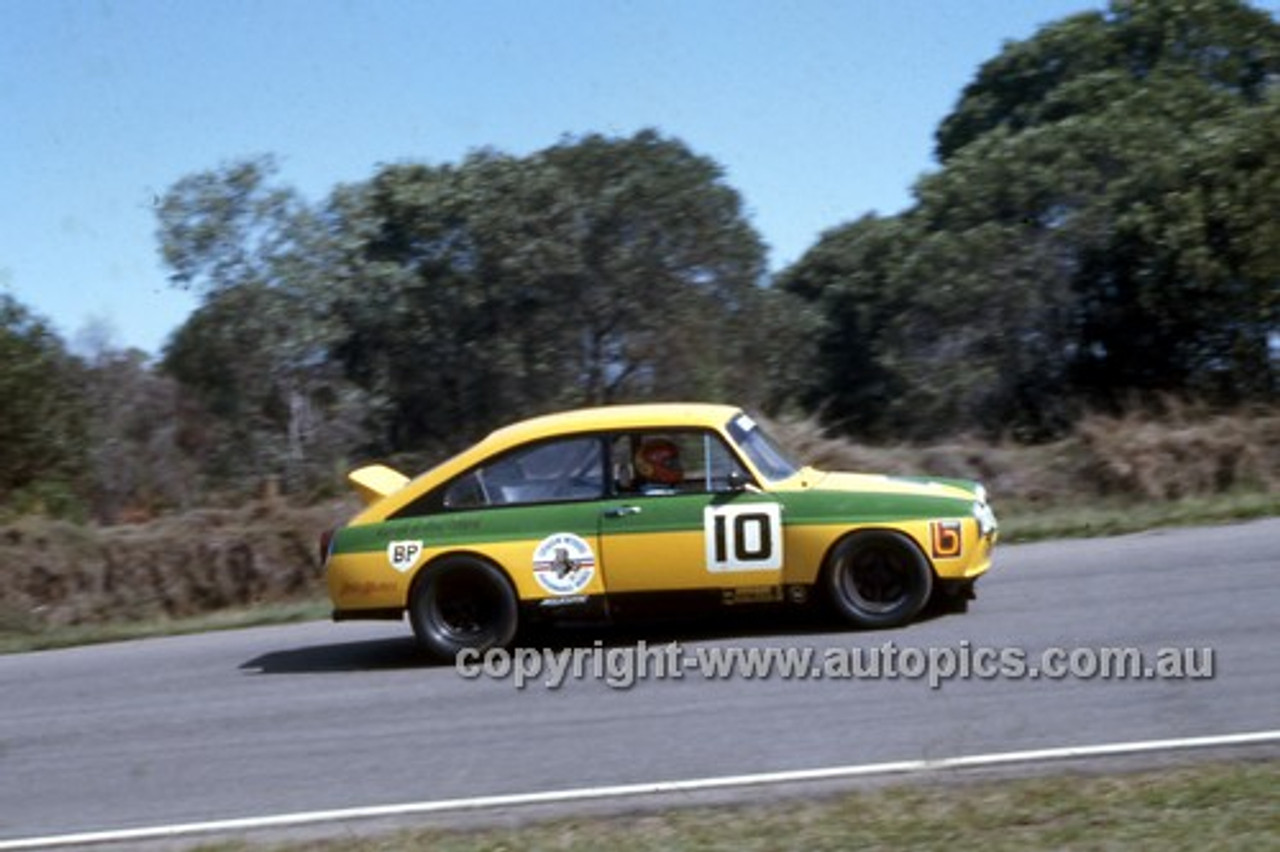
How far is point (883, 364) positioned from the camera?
22938 millimetres

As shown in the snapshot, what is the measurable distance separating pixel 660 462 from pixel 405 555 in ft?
5.75

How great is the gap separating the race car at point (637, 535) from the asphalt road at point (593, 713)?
38cm

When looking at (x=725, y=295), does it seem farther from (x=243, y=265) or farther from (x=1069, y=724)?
(x=1069, y=724)

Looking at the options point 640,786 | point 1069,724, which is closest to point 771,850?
point 640,786

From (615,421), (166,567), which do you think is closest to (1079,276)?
(166,567)

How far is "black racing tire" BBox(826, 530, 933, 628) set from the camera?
412 inches

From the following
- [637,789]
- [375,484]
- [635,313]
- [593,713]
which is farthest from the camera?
[635,313]

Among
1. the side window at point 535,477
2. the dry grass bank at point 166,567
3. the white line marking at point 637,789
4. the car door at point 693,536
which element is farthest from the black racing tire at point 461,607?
the dry grass bank at point 166,567

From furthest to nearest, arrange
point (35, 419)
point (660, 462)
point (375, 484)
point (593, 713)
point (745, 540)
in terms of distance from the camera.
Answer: point (35, 419)
point (375, 484)
point (660, 462)
point (745, 540)
point (593, 713)

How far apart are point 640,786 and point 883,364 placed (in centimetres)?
1571

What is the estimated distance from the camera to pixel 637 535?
34.7 feet

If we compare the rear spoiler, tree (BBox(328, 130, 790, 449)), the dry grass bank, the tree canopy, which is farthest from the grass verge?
tree (BBox(328, 130, 790, 449))

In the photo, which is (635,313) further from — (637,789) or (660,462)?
(637,789)

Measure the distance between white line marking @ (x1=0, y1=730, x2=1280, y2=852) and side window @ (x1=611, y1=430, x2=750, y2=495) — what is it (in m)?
3.19
